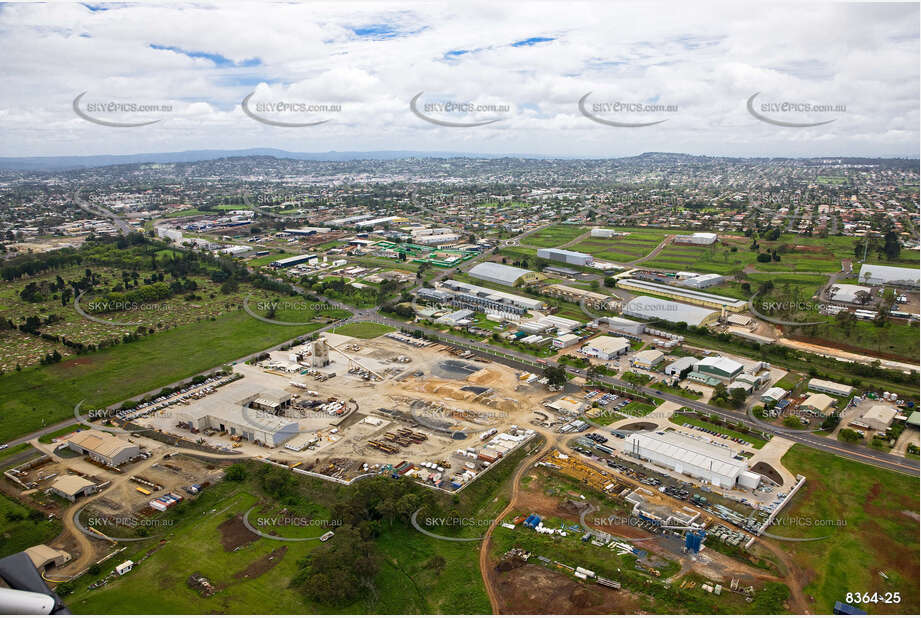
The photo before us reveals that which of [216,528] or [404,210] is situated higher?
[404,210]

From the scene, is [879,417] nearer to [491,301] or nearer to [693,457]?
[693,457]

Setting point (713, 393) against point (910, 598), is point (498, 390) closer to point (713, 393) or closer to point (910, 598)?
point (713, 393)

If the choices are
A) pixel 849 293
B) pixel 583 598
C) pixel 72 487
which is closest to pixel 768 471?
pixel 583 598

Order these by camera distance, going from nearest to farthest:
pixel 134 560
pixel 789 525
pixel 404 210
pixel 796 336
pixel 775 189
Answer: pixel 134 560
pixel 789 525
pixel 796 336
pixel 404 210
pixel 775 189

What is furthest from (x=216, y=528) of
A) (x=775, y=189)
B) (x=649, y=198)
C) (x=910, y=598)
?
(x=775, y=189)

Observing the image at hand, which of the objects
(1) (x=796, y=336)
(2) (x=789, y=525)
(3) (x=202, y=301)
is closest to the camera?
(2) (x=789, y=525)

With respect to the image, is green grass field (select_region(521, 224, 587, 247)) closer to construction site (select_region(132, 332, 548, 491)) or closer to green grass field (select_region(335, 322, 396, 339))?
Answer: green grass field (select_region(335, 322, 396, 339))

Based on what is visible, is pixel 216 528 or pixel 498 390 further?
pixel 498 390
